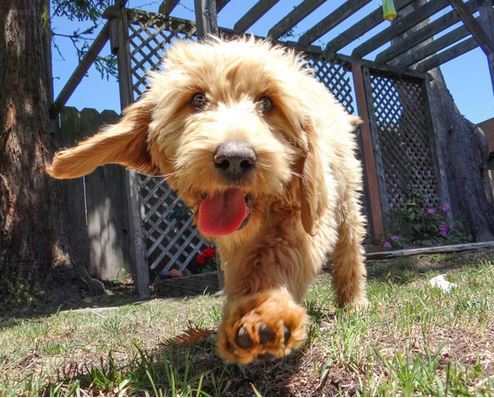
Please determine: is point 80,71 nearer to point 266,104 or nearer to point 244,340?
point 266,104

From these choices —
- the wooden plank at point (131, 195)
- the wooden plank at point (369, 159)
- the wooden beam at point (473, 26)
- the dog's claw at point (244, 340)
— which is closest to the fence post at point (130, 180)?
the wooden plank at point (131, 195)

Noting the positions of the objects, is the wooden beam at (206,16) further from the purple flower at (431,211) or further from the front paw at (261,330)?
the purple flower at (431,211)

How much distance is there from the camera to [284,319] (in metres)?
1.71

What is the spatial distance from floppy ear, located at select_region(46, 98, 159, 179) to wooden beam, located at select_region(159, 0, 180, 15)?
5.10 meters

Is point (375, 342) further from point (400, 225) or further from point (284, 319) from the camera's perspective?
point (400, 225)

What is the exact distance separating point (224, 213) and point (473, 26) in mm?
5904

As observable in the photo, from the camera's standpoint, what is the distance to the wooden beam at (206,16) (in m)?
5.64

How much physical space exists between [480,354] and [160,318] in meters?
2.63

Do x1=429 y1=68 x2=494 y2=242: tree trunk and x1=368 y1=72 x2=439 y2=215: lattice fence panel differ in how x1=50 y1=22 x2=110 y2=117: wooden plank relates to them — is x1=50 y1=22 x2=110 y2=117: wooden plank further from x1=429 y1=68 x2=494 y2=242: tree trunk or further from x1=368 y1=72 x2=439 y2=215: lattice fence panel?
x1=429 y1=68 x2=494 y2=242: tree trunk

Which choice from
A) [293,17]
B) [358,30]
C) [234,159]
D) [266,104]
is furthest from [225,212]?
[358,30]

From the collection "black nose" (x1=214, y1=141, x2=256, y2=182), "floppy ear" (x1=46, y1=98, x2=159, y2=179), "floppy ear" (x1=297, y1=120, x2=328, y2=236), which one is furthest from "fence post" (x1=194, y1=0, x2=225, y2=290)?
"black nose" (x1=214, y1=141, x2=256, y2=182)

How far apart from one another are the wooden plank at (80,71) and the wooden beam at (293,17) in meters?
2.57

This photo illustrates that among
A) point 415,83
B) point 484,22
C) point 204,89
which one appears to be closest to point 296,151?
point 204,89

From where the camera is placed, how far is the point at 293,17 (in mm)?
7652
